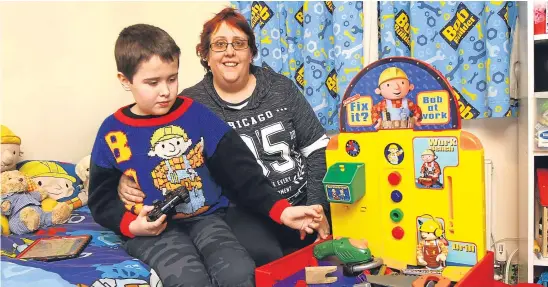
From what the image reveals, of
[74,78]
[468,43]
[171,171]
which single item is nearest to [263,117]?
[171,171]

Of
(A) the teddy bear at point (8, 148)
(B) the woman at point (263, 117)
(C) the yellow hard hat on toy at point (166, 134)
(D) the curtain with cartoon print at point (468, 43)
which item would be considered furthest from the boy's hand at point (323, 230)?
(A) the teddy bear at point (8, 148)

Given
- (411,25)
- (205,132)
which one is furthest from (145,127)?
(411,25)

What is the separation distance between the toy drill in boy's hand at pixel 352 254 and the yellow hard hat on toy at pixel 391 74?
44 cm

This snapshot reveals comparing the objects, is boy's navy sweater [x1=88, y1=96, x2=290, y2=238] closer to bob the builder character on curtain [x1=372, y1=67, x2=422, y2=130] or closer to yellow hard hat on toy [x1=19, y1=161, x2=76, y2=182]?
bob the builder character on curtain [x1=372, y1=67, x2=422, y2=130]

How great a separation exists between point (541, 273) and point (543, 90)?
601 millimetres

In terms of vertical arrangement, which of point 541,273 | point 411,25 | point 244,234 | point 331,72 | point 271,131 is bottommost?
point 541,273

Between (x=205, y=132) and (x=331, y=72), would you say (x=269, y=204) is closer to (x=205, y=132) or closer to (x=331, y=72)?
(x=205, y=132)

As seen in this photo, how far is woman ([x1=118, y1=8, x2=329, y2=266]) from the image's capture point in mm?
1415

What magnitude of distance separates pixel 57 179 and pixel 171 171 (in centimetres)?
69

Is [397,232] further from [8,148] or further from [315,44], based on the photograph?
[8,148]

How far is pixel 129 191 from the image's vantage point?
1.26 meters

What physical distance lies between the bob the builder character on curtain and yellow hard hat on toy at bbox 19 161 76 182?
1146 millimetres

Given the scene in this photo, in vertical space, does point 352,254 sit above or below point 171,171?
below

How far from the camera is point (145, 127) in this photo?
1233 mm
